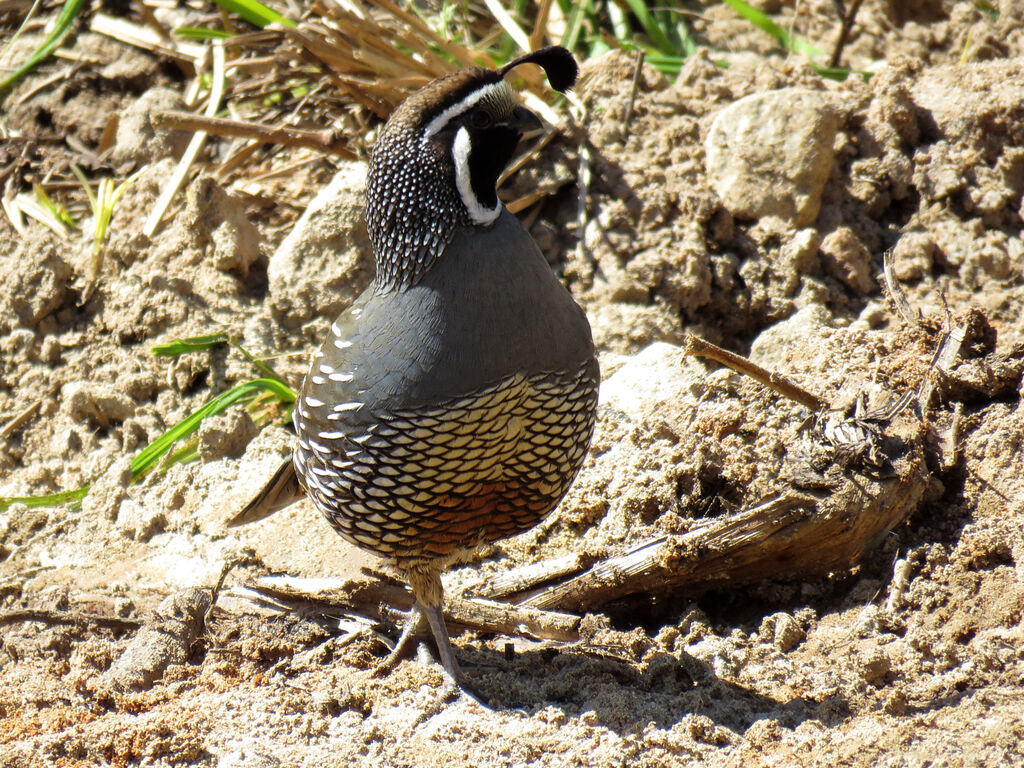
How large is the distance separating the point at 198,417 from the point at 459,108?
6.84ft

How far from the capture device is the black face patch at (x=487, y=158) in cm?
340

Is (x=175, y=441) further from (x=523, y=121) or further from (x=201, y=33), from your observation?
(x=201, y=33)

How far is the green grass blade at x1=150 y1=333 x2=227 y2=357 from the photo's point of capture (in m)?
4.91

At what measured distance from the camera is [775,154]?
16.1 feet

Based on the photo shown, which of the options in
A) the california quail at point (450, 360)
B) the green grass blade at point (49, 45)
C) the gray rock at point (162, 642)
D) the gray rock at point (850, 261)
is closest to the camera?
the california quail at point (450, 360)

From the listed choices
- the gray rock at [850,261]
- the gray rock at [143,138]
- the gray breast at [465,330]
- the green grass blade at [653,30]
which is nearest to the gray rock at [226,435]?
the gray breast at [465,330]

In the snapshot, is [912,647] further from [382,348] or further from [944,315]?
[382,348]

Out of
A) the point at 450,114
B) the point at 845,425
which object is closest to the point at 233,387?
the point at 450,114

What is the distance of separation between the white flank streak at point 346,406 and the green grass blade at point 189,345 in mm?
1789

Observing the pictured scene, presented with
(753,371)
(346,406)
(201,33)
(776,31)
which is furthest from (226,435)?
(776,31)

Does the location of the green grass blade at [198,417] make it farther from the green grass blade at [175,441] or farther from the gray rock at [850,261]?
the gray rock at [850,261]

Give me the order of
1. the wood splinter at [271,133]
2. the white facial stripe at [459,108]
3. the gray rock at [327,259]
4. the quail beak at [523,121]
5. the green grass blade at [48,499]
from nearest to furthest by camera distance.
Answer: the white facial stripe at [459,108] < the quail beak at [523,121] < the green grass blade at [48,499] < the gray rock at [327,259] < the wood splinter at [271,133]

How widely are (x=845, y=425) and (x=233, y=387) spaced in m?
2.72

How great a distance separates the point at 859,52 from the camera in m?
5.77
